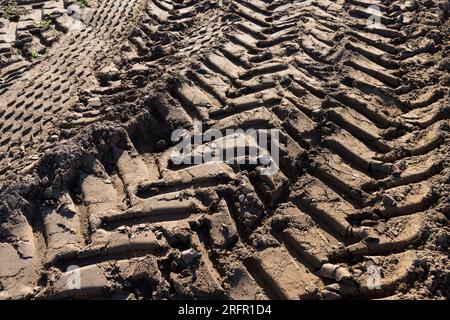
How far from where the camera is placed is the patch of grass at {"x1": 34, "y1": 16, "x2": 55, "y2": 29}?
608 centimetres

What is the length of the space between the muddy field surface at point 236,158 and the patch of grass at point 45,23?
32cm

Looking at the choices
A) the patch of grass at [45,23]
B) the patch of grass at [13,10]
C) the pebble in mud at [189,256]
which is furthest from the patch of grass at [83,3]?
the pebble in mud at [189,256]

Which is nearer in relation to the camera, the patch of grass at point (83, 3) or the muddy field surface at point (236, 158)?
the muddy field surface at point (236, 158)

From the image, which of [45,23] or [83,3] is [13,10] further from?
[83,3]

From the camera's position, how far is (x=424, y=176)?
3.78 metres

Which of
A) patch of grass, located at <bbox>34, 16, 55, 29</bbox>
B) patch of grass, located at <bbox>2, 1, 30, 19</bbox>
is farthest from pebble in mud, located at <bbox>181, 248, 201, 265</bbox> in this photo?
patch of grass, located at <bbox>2, 1, 30, 19</bbox>

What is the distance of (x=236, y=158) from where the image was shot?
3898mm

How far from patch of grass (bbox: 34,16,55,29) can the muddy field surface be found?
32 cm

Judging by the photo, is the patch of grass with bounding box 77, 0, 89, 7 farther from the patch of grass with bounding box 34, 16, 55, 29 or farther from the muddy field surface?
the muddy field surface

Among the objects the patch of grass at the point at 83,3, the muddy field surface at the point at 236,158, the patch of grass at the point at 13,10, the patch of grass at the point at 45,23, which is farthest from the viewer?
the patch of grass at the point at 83,3

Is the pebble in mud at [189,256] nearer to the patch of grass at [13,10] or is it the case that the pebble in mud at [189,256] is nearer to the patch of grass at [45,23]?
the patch of grass at [45,23]

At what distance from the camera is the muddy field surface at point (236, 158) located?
3.28 metres

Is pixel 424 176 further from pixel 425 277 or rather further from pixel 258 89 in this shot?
pixel 258 89
